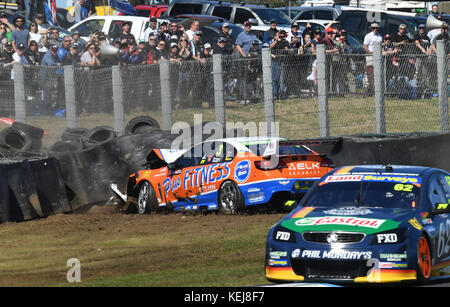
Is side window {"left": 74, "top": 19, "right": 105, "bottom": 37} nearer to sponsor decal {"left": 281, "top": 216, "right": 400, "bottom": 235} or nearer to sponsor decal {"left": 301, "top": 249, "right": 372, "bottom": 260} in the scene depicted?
sponsor decal {"left": 281, "top": 216, "right": 400, "bottom": 235}

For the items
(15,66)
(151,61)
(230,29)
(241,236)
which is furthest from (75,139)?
(230,29)

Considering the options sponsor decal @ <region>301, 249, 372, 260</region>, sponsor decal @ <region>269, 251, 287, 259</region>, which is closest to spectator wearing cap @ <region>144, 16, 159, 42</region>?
sponsor decal @ <region>269, 251, 287, 259</region>

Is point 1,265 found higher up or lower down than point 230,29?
lower down

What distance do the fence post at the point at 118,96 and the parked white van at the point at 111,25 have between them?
664 centimetres

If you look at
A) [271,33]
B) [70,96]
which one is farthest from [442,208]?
[271,33]

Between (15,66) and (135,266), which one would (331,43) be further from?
(135,266)

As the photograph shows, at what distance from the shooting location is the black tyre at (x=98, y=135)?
676 inches

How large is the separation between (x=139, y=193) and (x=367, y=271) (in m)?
7.62

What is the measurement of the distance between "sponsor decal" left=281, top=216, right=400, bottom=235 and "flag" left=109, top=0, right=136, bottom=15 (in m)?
22.5

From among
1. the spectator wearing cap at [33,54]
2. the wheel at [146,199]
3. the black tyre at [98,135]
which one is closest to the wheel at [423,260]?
the wheel at [146,199]

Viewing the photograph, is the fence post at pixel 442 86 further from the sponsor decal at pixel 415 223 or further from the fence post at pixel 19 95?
the sponsor decal at pixel 415 223

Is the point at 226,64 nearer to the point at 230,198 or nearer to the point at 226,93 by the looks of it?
the point at 226,93

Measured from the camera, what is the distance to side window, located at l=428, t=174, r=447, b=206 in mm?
10170

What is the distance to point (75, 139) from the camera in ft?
59.3
